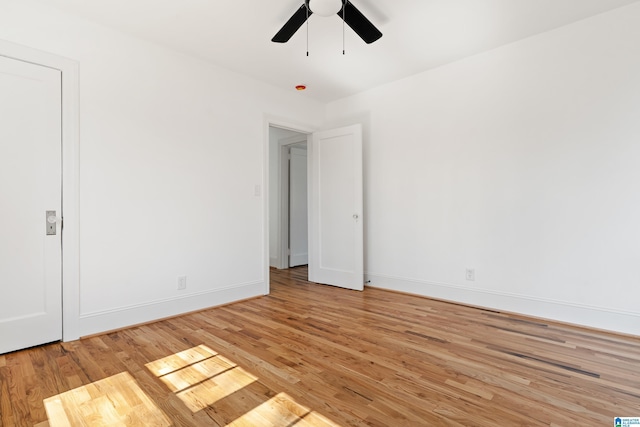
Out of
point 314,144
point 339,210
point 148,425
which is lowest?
point 148,425

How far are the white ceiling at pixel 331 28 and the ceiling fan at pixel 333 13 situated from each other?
0.75 ft

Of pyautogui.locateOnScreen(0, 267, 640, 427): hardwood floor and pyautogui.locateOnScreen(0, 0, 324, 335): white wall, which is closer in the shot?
pyautogui.locateOnScreen(0, 267, 640, 427): hardwood floor

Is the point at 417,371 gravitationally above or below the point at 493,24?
below

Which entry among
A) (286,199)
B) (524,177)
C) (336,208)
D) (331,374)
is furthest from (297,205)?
(331,374)

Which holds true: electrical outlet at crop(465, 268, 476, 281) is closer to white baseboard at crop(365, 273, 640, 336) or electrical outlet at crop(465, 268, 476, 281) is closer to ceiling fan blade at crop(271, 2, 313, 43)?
white baseboard at crop(365, 273, 640, 336)

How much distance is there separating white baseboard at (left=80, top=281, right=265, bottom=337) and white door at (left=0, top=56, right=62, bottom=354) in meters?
0.24

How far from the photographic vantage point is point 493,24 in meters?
2.81

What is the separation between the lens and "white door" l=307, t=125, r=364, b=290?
4168 mm

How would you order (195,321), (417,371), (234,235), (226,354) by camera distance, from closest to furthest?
(417,371)
(226,354)
(195,321)
(234,235)

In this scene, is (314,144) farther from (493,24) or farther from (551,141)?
(551,141)

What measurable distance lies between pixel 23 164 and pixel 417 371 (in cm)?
313

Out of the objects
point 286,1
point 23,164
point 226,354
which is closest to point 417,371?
point 226,354

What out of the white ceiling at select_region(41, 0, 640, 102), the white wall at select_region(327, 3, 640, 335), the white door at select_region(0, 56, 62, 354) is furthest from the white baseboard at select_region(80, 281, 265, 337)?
the white ceiling at select_region(41, 0, 640, 102)

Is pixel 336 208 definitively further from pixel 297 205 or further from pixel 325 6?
pixel 325 6
